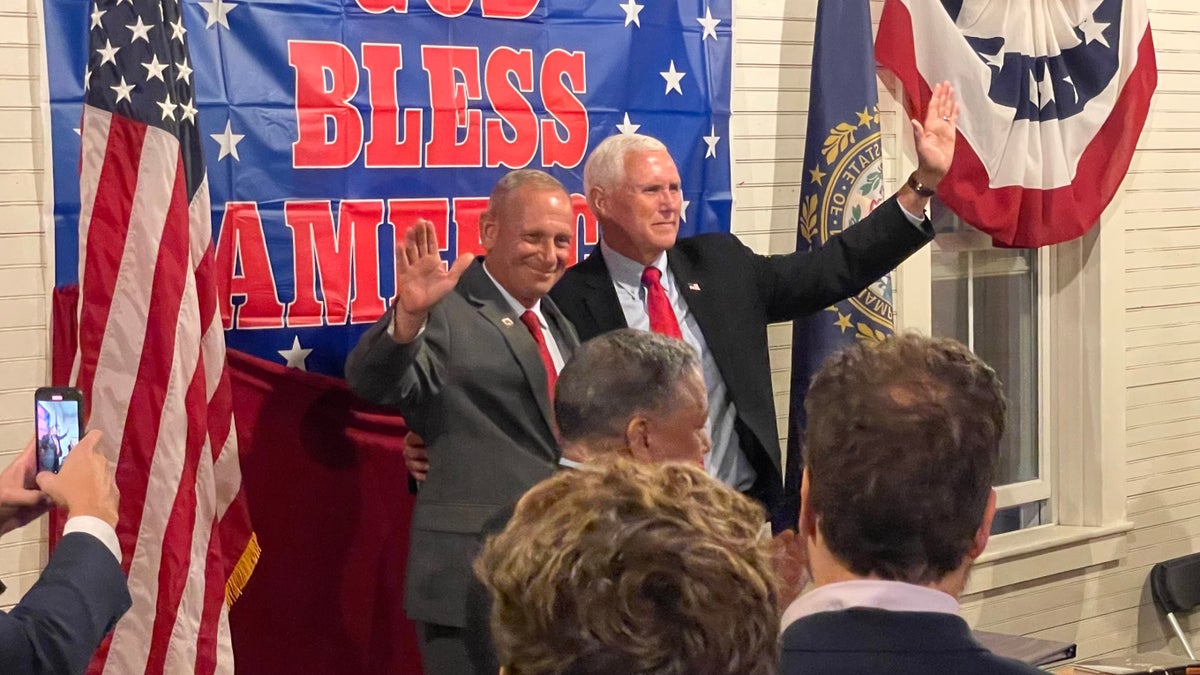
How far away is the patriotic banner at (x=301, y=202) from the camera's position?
292 cm

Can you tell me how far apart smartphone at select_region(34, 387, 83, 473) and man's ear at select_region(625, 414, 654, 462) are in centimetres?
78

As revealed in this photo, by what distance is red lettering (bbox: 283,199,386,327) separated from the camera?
338 centimetres

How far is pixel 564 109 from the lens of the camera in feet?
12.6

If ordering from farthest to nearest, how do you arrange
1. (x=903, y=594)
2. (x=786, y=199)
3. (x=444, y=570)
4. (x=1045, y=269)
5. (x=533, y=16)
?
(x=1045, y=269) → (x=786, y=199) → (x=533, y=16) → (x=444, y=570) → (x=903, y=594)

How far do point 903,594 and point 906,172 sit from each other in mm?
3332

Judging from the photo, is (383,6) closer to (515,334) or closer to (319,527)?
(515,334)

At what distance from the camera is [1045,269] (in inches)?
210

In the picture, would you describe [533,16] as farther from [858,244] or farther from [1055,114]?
[1055,114]

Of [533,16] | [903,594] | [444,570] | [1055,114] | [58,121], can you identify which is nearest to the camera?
[903,594]

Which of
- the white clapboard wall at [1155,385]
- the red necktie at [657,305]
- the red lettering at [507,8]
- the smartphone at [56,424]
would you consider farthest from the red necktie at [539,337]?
the white clapboard wall at [1155,385]

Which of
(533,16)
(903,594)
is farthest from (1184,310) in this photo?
(903,594)

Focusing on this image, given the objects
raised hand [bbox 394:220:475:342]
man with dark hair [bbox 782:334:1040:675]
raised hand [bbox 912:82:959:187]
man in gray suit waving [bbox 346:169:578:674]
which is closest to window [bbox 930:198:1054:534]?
raised hand [bbox 912:82:959:187]

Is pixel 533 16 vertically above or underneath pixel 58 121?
above

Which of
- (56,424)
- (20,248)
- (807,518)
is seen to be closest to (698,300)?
(20,248)
